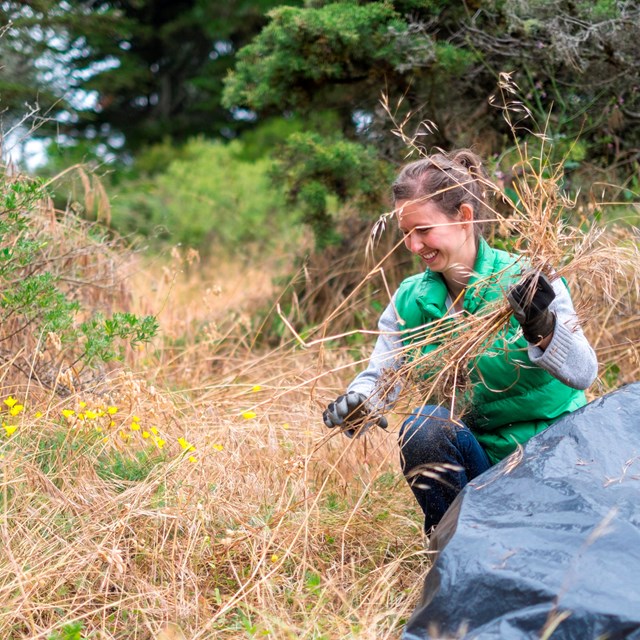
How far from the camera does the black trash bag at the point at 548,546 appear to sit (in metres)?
1.62

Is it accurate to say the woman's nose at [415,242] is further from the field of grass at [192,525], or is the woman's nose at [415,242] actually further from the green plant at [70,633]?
the green plant at [70,633]

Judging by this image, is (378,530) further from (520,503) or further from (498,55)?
(498,55)

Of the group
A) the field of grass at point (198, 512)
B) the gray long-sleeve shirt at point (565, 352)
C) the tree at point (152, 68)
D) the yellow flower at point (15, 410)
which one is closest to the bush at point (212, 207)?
the tree at point (152, 68)

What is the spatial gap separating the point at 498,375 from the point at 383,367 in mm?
310

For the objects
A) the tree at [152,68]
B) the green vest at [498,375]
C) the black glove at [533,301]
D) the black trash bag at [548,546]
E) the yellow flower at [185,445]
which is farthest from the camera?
the tree at [152,68]

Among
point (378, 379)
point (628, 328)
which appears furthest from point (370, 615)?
point (628, 328)

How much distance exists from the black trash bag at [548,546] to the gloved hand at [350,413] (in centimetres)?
35

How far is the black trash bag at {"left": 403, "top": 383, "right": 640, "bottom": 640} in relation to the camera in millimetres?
1625

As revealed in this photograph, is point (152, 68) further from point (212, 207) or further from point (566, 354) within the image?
point (566, 354)

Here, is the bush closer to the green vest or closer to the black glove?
the green vest

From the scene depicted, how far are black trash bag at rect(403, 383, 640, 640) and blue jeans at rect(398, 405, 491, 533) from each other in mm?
213

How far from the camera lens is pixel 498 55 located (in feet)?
13.3

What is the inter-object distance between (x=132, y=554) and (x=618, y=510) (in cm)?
120

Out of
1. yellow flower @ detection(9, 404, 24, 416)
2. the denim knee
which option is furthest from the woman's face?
yellow flower @ detection(9, 404, 24, 416)
